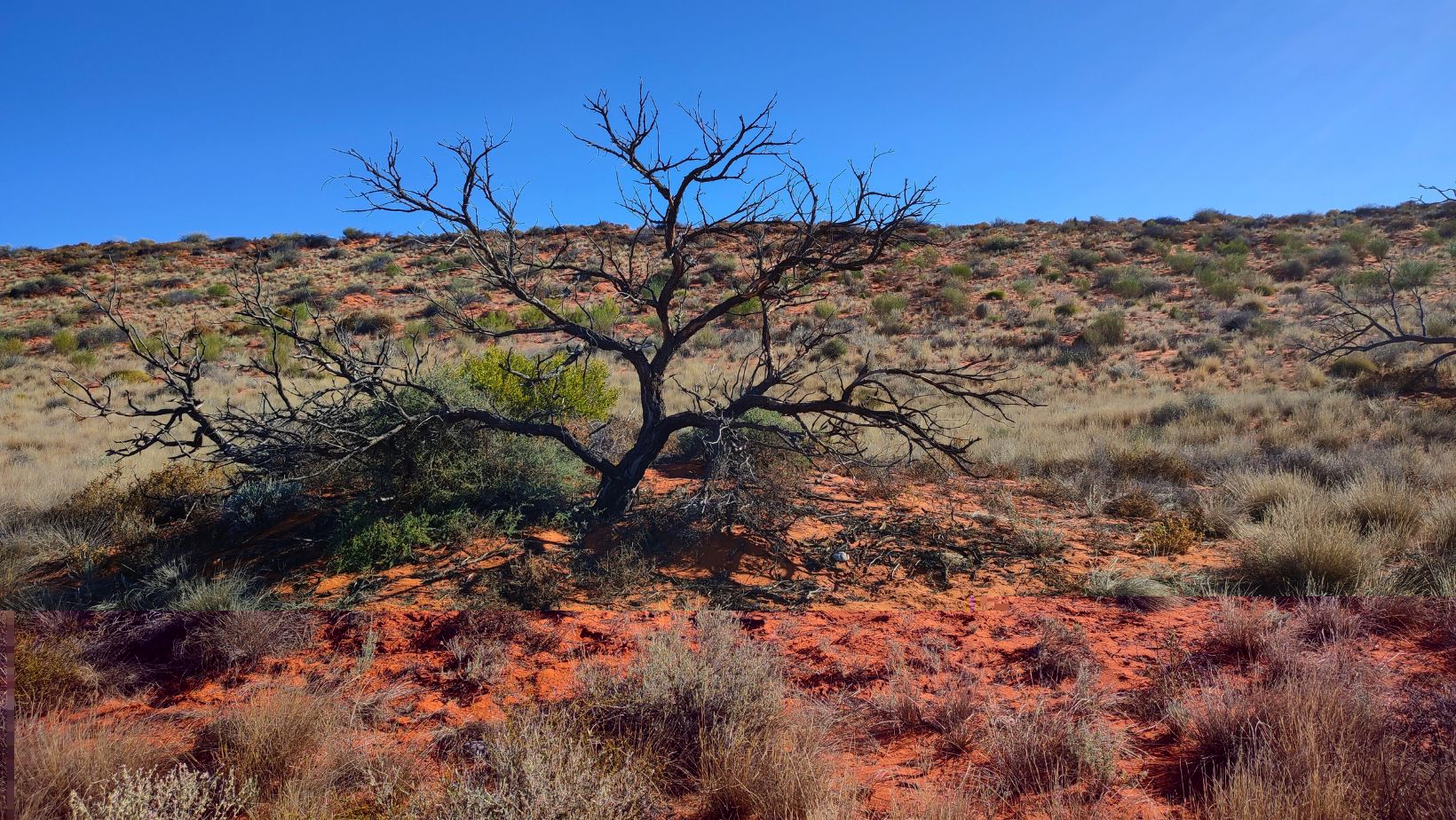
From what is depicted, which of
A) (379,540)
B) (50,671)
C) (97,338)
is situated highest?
(97,338)

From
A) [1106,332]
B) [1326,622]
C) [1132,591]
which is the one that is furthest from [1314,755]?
[1106,332]

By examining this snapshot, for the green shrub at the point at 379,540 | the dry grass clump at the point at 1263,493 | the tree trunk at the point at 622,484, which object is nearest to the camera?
the green shrub at the point at 379,540

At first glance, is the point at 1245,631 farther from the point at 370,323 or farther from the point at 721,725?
the point at 370,323

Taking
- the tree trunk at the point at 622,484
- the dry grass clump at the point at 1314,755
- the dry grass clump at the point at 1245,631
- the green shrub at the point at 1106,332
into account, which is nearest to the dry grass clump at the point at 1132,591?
the dry grass clump at the point at 1245,631

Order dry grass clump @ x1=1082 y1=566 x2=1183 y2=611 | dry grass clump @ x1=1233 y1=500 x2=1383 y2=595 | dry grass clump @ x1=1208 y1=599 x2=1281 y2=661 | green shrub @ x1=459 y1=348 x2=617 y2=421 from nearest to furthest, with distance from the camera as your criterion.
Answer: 1. dry grass clump @ x1=1208 y1=599 x2=1281 y2=661
2. dry grass clump @ x1=1233 y1=500 x2=1383 y2=595
3. dry grass clump @ x1=1082 y1=566 x2=1183 y2=611
4. green shrub @ x1=459 y1=348 x2=617 y2=421

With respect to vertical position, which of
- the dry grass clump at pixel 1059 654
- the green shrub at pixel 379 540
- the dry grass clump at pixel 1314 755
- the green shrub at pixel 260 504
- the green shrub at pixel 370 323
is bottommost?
the dry grass clump at pixel 1059 654

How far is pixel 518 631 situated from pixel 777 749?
2.28 meters

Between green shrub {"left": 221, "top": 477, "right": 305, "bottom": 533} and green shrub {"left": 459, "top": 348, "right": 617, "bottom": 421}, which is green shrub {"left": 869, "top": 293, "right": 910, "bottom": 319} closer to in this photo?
green shrub {"left": 459, "top": 348, "right": 617, "bottom": 421}

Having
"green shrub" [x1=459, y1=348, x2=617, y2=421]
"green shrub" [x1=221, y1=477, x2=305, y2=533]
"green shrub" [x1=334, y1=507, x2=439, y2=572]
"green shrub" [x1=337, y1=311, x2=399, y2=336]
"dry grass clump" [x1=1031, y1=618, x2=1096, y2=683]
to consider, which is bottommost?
"dry grass clump" [x1=1031, y1=618, x2=1096, y2=683]

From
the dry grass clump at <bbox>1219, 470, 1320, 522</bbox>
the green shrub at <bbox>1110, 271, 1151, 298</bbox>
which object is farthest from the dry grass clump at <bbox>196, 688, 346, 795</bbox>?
the green shrub at <bbox>1110, 271, 1151, 298</bbox>

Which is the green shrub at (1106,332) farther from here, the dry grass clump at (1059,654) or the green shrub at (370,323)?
the green shrub at (370,323)

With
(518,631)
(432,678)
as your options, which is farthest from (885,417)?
(432,678)

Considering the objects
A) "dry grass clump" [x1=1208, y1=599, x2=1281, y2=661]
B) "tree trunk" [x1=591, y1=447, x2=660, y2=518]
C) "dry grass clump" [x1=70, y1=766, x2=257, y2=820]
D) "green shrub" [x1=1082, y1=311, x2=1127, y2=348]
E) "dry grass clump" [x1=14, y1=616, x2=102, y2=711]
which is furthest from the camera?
"green shrub" [x1=1082, y1=311, x2=1127, y2=348]

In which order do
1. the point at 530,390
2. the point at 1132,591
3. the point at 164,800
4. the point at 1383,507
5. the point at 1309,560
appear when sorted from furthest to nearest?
the point at 530,390, the point at 1383,507, the point at 1132,591, the point at 1309,560, the point at 164,800
